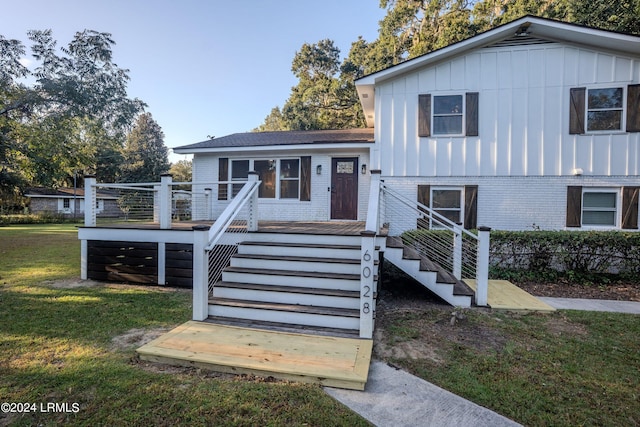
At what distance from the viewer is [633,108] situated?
7480 millimetres

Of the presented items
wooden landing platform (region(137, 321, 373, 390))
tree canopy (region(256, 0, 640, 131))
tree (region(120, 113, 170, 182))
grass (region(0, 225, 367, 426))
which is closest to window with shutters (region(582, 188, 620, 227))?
tree canopy (region(256, 0, 640, 131))

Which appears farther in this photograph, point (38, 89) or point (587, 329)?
point (38, 89)

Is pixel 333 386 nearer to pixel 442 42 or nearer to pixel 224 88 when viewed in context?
pixel 442 42

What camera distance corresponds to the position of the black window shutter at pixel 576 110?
7680 millimetres

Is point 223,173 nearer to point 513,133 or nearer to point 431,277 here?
point 431,277

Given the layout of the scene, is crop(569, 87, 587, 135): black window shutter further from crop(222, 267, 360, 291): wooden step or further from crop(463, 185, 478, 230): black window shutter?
crop(222, 267, 360, 291): wooden step

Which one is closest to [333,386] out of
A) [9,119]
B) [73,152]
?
[73,152]

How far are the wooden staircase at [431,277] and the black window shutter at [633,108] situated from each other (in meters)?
6.62

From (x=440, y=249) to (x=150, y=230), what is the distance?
20.7 feet

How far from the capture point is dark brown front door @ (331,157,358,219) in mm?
8984

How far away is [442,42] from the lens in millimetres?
14102

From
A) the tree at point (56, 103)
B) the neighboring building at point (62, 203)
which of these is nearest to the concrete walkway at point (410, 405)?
the tree at point (56, 103)

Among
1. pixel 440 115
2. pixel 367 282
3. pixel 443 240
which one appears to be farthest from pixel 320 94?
pixel 367 282

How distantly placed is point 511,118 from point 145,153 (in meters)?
39.7
